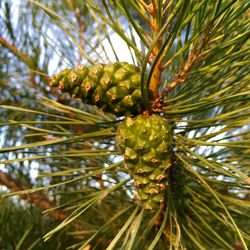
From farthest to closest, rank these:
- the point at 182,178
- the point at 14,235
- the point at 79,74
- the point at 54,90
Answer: the point at 54,90 → the point at 14,235 → the point at 182,178 → the point at 79,74

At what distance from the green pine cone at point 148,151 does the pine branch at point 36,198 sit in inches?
16.7

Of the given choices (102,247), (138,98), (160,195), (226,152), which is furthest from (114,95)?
(102,247)

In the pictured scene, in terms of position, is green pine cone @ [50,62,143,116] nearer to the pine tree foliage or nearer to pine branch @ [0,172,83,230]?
the pine tree foliage

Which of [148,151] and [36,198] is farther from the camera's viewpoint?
[36,198]

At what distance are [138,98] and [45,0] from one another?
2.19ft

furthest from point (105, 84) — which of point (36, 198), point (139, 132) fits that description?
point (36, 198)

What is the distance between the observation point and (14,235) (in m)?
0.98

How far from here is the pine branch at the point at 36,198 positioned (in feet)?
3.28

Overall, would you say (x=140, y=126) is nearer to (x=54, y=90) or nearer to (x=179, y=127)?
(x=179, y=127)

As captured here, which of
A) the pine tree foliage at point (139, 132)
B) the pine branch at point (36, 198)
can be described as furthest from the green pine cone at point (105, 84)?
the pine branch at point (36, 198)

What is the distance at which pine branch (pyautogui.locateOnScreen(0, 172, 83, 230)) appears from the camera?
100 cm

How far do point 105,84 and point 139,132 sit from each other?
0.08m

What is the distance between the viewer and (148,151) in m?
0.58

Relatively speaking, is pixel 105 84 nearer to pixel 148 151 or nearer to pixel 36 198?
pixel 148 151
